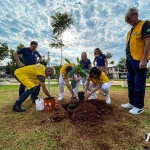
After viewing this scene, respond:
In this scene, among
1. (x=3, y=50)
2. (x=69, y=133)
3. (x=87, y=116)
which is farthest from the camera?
(x=3, y=50)

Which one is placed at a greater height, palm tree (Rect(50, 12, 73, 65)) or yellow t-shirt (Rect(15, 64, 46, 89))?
palm tree (Rect(50, 12, 73, 65))

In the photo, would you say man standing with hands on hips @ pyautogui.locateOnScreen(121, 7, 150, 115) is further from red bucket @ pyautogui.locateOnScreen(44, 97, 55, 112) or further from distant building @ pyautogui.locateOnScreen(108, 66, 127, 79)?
distant building @ pyautogui.locateOnScreen(108, 66, 127, 79)

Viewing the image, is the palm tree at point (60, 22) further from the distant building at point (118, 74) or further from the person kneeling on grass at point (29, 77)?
the person kneeling on grass at point (29, 77)

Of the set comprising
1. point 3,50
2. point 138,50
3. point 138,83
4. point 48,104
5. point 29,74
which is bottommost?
point 48,104

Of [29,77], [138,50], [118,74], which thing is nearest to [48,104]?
[29,77]

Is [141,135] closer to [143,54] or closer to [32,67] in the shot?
[143,54]

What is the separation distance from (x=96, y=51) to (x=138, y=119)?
2.70 meters

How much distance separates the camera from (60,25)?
14195 mm

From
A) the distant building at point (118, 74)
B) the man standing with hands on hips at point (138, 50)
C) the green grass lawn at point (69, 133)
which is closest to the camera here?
the green grass lawn at point (69, 133)

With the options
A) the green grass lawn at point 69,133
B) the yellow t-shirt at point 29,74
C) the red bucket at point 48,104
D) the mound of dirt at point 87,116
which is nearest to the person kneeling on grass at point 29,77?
the yellow t-shirt at point 29,74

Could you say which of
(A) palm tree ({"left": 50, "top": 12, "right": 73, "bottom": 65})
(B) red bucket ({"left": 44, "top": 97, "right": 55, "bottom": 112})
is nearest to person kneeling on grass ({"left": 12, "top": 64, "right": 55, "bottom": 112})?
(B) red bucket ({"left": 44, "top": 97, "right": 55, "bottom": 112})

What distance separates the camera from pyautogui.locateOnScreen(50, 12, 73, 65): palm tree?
14039mm

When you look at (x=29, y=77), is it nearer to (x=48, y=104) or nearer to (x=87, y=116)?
(x=48, y=104)

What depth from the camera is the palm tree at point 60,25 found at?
14.0 metres
